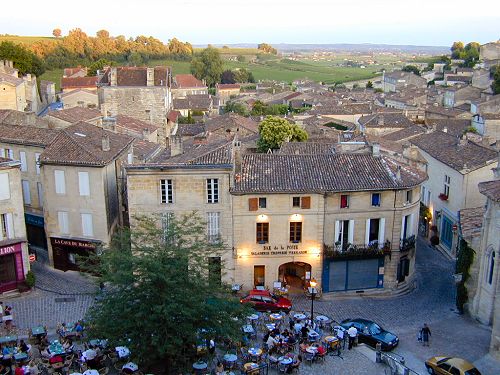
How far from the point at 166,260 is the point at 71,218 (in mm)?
15859

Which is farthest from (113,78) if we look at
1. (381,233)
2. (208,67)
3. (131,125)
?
(208,67)

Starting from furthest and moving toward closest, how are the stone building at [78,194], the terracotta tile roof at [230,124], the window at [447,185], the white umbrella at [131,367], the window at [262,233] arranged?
the terracotta tile roof at [230,124] < the window at [447,185] < the stone building at [78,194] < the window at [262,233] < the white umbrella at [131,367]

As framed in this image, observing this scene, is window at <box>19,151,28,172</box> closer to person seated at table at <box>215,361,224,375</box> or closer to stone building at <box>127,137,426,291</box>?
stone building at <box>127,137,426,291</box>

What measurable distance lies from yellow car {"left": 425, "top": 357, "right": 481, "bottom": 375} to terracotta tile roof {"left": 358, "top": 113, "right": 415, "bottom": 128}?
4960cm

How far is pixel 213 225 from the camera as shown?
112 feet

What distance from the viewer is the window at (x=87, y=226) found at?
1447 inches

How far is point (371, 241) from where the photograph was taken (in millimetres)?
34938

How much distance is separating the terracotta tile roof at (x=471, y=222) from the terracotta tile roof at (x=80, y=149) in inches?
873

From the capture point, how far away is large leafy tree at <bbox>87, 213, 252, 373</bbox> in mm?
22781

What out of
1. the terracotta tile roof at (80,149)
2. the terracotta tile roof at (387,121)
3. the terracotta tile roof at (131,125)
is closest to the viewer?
the terracotta tile roof at (80,149)

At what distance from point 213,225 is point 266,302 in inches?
221

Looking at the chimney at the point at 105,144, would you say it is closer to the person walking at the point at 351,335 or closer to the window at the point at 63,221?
the window at the point at 63,221

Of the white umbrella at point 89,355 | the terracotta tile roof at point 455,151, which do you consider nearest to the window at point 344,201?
the terracotta tile roof at point 455,151

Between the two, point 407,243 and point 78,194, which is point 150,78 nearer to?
point 78,194
